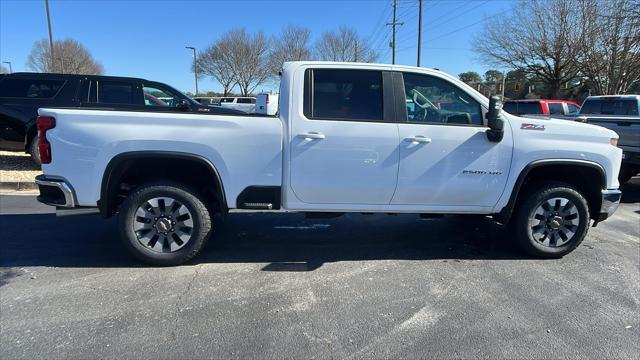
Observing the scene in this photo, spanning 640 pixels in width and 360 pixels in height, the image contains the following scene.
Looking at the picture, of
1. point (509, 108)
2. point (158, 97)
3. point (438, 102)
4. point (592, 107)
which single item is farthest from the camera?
point (592, 107)

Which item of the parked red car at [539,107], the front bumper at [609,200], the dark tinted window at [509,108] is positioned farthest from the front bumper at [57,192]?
the parked red car at [539,107]

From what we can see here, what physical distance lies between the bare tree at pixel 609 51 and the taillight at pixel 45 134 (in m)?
19.8

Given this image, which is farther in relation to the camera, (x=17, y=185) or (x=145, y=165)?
(x=17, y=185)

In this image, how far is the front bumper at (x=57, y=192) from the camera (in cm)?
393

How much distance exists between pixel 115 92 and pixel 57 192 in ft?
17.0

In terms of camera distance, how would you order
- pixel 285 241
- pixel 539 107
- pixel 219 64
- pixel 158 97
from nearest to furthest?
pixel 285 241, pixel 158 97, pixel 539 107, pixel 219 64

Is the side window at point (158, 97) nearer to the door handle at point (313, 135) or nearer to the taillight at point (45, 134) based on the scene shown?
the taillight at point (45, 134)

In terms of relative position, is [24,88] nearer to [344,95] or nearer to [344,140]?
[344,95]

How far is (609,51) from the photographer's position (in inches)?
913

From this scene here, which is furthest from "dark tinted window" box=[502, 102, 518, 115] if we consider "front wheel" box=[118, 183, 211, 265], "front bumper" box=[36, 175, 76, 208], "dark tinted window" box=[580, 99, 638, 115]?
"front bumper" box=[36, 175, 76, 208]

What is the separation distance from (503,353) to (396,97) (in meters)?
2.42

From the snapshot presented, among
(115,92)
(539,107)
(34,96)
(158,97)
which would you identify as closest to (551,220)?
(158,97)

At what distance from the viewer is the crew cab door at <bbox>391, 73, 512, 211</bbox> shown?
4184 mm

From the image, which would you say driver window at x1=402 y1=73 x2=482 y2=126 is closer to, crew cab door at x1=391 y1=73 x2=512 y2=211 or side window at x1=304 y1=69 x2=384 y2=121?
crew cab door at x1=391 y1=73 x2=512 y2=211
